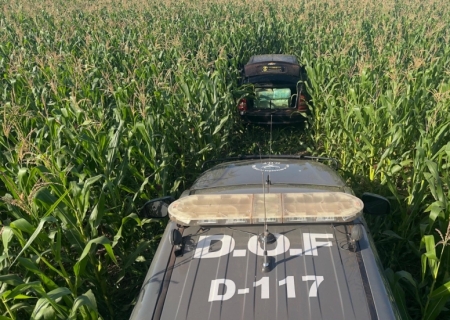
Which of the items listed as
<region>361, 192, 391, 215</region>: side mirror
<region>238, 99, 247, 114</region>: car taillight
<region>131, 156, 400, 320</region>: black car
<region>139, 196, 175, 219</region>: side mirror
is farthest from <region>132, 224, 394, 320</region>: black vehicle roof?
<region>238, 99, 247, 114</region>: car taillight

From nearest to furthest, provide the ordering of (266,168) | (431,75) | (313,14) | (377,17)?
(266,168) < (431,75) < (377,17) < (313,14)

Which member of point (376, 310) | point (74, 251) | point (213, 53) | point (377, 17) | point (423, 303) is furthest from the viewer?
point (377, 17)

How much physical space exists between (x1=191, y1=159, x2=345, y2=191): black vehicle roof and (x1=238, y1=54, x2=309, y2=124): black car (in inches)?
178

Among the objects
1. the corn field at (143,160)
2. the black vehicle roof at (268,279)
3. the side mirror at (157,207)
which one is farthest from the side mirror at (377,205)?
the side mirror at (157,207)

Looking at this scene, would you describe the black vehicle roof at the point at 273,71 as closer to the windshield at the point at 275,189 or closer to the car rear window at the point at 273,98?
the car rear window at the point at 273,98

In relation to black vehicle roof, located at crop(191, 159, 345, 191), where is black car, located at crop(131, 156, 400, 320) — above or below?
above

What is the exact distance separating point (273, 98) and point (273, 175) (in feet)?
17.4

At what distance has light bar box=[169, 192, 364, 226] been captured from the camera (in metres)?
2.51

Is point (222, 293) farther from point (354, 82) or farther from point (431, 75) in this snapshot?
point (431, 75)

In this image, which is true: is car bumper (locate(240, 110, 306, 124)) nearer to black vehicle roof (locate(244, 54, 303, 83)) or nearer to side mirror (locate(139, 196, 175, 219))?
black vehicle roof (locate(244, 54, 303, 83))

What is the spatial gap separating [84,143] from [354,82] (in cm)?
501

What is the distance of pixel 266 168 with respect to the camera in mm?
3457

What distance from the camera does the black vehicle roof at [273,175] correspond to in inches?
125

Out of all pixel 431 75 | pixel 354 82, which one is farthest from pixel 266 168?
pixel 431 75
